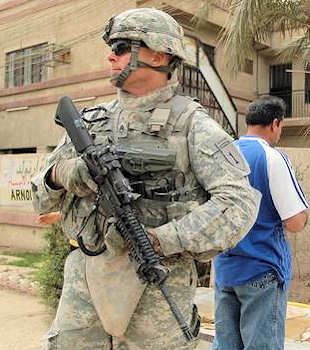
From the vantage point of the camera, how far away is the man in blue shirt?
2299mm

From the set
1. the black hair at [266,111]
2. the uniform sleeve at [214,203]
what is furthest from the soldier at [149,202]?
the black hair at [266,111]

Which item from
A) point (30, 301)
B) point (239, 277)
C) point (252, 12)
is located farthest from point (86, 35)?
point (239, 277)

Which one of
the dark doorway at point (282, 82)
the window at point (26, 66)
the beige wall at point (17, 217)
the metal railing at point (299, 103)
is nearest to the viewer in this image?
the beige wall at point (17, 217)

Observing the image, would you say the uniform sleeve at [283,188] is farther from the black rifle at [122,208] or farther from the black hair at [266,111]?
the black rifle at [122,208]

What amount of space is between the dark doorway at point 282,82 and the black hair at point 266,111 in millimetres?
14358

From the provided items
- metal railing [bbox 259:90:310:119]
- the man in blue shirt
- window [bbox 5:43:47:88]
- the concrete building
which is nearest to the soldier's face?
the man in blue shirt

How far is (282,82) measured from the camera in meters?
16.5

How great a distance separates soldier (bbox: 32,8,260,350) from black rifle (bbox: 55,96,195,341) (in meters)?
0.05

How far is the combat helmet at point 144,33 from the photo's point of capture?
5.88 feet

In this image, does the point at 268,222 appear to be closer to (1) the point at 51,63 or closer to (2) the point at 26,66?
(1) the point at 51,63

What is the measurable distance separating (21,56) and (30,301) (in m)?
10.1

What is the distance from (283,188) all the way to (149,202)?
798mm

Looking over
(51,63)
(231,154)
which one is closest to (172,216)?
(231,154)

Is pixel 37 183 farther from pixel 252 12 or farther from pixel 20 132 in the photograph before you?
pixel 20 132
